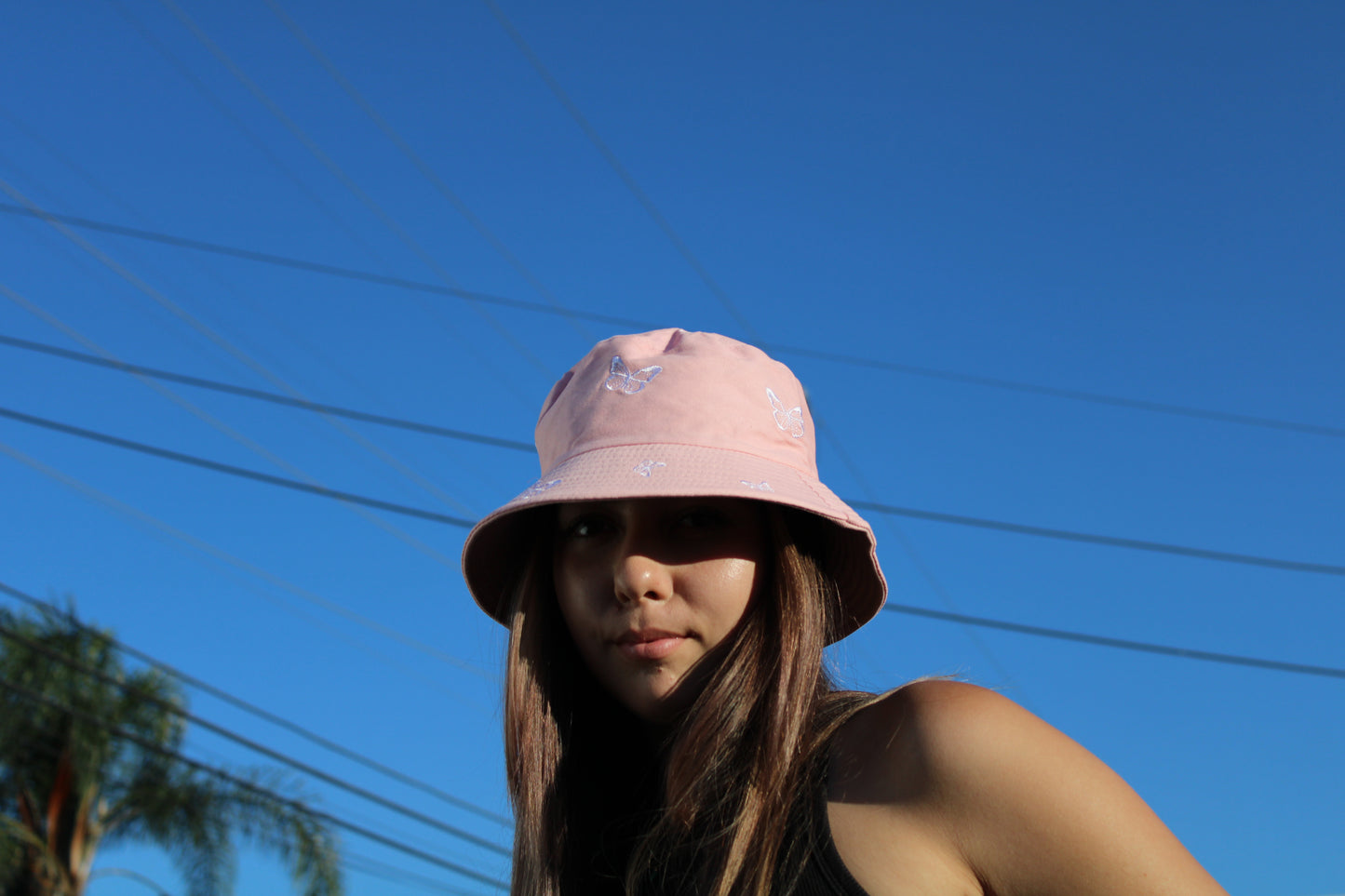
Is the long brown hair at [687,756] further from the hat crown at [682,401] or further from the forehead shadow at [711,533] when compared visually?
the hat crown at [682,401]

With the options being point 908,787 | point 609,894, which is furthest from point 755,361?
point 609,894

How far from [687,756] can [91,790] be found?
639 inches

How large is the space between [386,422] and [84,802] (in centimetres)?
753

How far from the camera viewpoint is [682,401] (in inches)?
80.0

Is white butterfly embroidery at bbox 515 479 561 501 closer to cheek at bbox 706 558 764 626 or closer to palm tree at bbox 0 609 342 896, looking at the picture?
cheek at bbox 706 558 764 626

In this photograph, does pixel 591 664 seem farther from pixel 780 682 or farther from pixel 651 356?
pixel 651 356

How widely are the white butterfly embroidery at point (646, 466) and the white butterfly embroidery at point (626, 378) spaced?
183mm

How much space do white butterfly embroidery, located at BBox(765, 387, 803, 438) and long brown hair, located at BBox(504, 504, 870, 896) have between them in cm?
15

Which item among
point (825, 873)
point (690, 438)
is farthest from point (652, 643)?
point (825, 873)

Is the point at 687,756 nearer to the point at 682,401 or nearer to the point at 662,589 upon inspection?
the point at 662,589

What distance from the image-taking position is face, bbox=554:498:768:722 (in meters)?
1.91

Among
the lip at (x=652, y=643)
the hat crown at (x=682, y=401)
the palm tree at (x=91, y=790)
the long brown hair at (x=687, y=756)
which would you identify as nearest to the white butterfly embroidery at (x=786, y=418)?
the hat crown at (x=682, y=401)

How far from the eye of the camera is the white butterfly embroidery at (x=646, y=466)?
6.26ft

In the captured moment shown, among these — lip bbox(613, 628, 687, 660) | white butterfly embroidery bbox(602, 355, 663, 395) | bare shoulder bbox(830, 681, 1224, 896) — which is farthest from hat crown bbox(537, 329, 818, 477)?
bare shoulder bbox(830, 681, 1224, 896)
